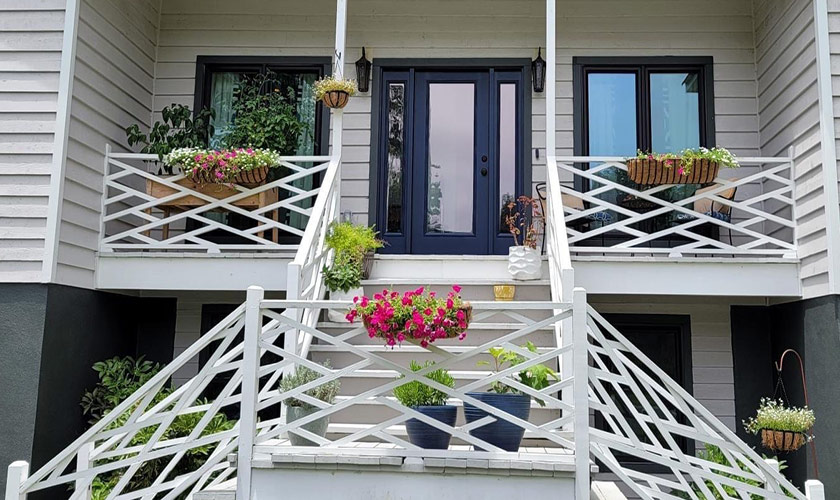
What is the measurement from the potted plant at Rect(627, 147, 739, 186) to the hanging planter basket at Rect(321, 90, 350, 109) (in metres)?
2.32

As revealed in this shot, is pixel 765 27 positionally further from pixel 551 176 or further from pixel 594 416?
pixel 594 416

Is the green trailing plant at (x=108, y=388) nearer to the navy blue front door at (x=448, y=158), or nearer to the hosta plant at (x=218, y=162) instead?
the hosta plant at (x=218, y=162)

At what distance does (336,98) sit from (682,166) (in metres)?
2.77

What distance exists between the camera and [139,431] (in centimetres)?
545

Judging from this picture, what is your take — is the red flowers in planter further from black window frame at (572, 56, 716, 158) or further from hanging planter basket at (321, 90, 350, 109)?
black window frame at (572, 56, 716, 158)

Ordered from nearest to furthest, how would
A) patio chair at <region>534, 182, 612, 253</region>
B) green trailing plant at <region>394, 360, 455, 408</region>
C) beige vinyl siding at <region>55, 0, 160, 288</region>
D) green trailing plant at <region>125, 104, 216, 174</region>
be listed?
green trailing plant at <region>394, 360, 455, 408</region> → beige vinyl siding at <region>55, 0, 160, 288</region> → green trailing plant at <region>125, 104, 216, 174</region> → patio chair at <region>534, 182, 612, 253</region>

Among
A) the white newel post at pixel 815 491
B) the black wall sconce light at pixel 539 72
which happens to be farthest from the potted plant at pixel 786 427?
the black wall sconce light at pixel 539 72

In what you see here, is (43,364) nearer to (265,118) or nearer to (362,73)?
(265,118)

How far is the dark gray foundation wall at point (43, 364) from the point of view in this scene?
17.1ft

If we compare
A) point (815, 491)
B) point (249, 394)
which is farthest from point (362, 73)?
point (815, 491)

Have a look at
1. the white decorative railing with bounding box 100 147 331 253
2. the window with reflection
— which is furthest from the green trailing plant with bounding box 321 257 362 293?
the window with reflection

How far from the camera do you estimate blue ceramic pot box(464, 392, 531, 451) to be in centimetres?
372

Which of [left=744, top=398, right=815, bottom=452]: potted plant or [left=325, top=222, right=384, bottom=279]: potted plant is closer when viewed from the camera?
[left=744, top=398, right=815, bottom=452]: potted plant

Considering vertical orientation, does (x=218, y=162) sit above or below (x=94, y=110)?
below
